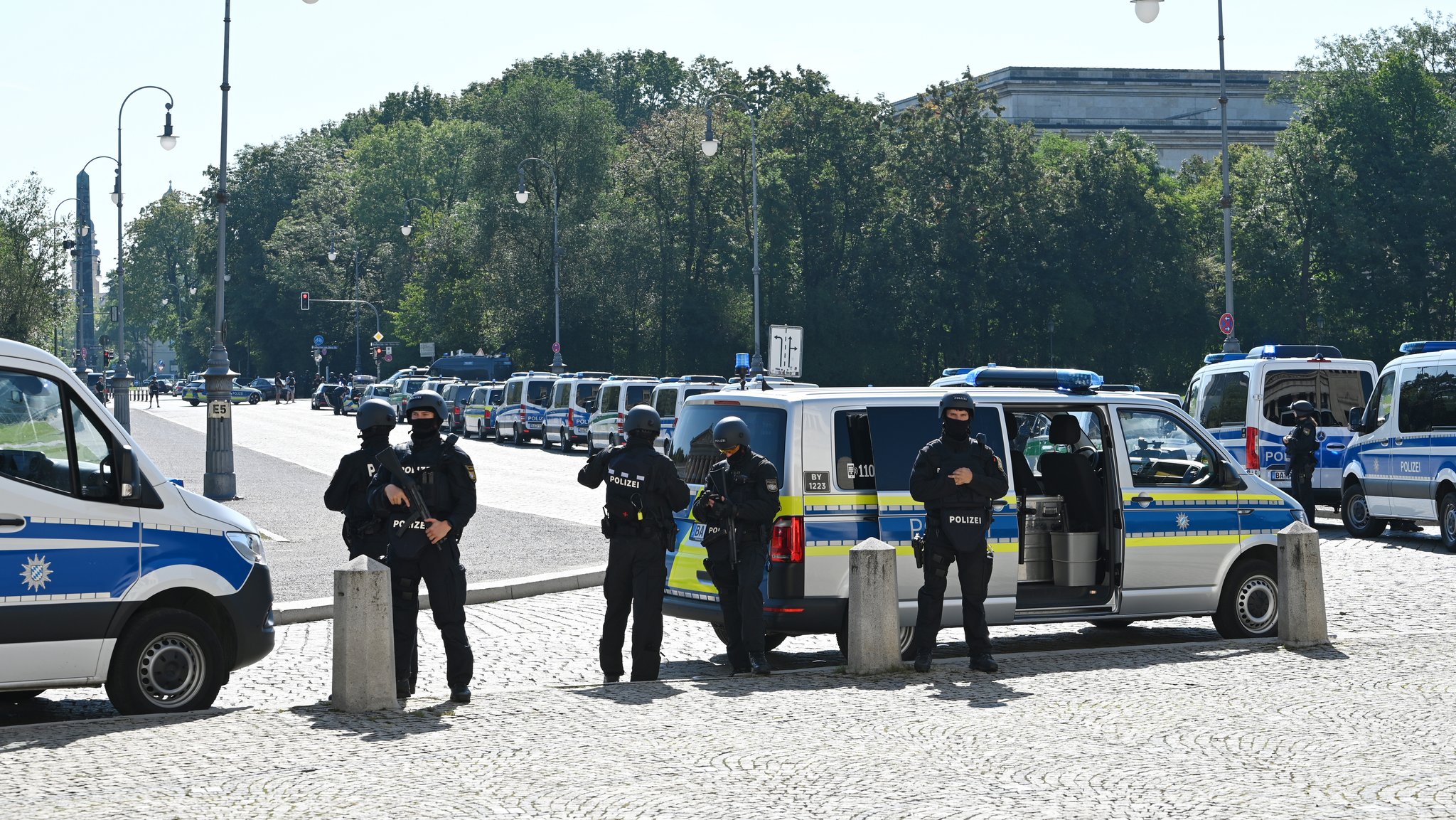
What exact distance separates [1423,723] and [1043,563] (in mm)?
3261

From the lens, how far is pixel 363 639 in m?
8.47

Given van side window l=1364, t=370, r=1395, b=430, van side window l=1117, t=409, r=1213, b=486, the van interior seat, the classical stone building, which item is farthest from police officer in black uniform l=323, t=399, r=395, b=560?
the classical stone building

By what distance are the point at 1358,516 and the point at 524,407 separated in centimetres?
2983

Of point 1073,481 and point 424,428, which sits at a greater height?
point 424,428

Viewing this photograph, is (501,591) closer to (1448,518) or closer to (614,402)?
(1448,518)

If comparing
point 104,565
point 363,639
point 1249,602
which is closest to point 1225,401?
point 1249,602

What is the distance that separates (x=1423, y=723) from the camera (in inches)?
322

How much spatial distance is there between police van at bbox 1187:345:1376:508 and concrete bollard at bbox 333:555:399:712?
14910 mm

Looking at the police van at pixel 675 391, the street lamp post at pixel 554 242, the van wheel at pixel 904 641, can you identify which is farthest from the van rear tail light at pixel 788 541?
the street lamp post at pixel 554 242

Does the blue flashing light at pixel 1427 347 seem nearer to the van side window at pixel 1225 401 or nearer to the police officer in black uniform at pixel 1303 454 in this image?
the police officer in black uniform at pixel 1303 454

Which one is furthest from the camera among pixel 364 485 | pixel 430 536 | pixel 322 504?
pixel 322 504

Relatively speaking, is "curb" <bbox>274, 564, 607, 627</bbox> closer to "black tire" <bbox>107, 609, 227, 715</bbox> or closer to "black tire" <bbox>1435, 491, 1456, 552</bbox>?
"black tire" <bbox>107, 609, 227, 715</bbox>

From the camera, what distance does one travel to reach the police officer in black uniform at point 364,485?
9.18 metres

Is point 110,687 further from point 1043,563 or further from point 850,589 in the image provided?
point 1043,563
